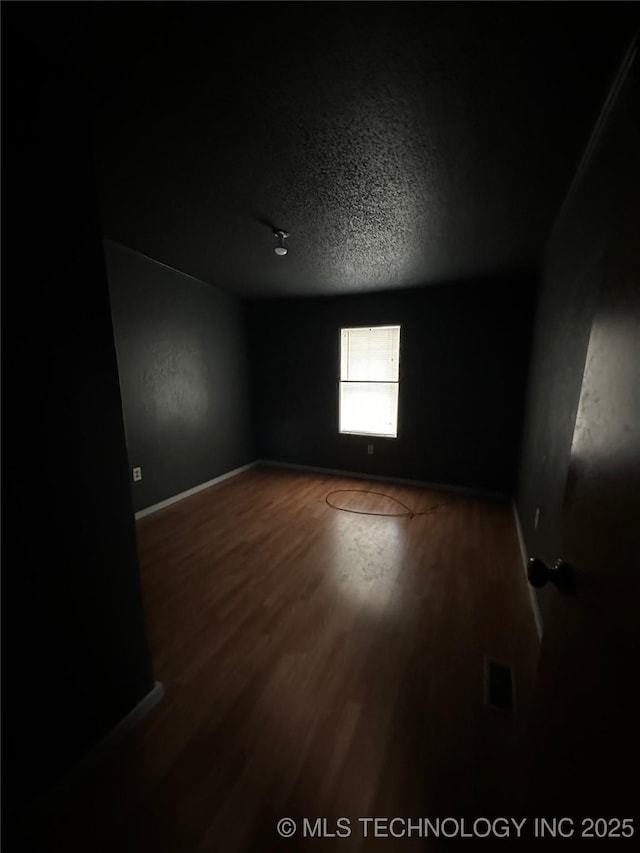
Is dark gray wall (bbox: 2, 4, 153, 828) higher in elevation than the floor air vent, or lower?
higher

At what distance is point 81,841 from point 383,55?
262 centimetres

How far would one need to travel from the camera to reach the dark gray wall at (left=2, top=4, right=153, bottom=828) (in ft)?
2.81

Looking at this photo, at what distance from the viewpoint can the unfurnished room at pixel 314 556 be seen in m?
0.71

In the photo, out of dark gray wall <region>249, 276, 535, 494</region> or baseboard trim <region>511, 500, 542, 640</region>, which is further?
dark gray wall <region>249, 276, 535, 494</region>

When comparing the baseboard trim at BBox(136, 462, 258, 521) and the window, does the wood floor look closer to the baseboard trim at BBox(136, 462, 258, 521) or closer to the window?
the baseboard trim at BBox(136, 462, 258, 521)

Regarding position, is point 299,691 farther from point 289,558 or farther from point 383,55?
point 383,55

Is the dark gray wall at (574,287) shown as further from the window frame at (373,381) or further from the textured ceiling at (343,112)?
the window frame at (373,381)

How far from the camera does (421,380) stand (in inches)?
151

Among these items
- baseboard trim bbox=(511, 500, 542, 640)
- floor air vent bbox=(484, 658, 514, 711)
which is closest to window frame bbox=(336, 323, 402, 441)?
baseboard trim bbox=(511, 500, 542, 640)

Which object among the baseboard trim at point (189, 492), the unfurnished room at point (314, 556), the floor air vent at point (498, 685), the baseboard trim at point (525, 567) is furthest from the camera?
the baseboard trim at point (189, 492)

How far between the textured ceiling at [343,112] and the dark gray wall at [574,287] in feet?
0.57

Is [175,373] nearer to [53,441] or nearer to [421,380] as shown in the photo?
[53,441]

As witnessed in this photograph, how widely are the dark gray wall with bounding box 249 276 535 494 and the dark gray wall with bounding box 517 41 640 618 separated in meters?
0.99

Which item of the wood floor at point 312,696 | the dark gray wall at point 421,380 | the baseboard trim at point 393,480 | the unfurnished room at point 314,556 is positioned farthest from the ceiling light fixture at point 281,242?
the baseboard trim at point 393,480
